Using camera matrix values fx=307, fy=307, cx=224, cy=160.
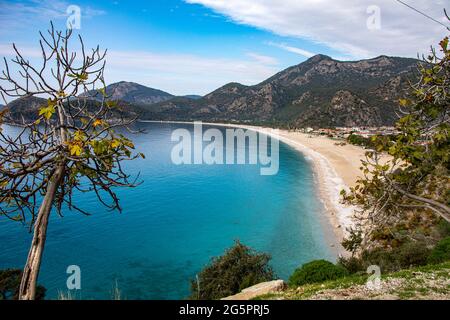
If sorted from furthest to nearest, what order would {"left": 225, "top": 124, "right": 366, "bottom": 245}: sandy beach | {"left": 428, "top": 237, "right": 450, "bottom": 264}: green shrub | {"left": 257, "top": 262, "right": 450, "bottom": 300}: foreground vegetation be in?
1. {"left": 225, "top": 124, "right": 366, "bottom": 245}: sandy beach
2. {"left": 428, "top": 237, "right": 450, "bottom": 264}: green shrub
3. {"left": 257, "top": 262, "right": 450, "bottom": 300}: foreground vegetation

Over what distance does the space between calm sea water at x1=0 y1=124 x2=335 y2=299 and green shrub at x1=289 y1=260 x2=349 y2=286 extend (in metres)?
8.50

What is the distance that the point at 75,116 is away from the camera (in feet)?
14.0

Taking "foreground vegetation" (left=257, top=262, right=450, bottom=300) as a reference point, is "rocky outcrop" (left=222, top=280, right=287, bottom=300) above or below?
below

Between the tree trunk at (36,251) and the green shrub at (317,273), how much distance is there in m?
16.0

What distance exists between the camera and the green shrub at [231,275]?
20.3m

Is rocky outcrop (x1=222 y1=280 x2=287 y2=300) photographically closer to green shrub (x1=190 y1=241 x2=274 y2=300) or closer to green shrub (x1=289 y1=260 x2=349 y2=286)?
green shrub (x1=289 y1=260 x2=349 y2=286)

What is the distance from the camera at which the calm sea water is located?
1098 inches

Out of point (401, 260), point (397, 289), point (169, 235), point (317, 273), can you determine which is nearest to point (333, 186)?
point (169, 235)

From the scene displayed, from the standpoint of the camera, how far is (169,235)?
39000 millimetres

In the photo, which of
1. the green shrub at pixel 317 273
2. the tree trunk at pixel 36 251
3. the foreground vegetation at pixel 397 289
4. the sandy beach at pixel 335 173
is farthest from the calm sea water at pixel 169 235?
the tree trunk at pixel 36 251

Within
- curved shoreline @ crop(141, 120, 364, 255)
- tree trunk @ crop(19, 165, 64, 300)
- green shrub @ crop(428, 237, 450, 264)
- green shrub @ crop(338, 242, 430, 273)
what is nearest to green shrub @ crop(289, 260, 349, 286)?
green shrub @ crop(338, 242, 430, 273)

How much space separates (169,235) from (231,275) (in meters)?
19.6

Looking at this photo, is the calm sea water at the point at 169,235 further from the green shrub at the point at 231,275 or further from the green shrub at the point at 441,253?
the green shrub at the point at 441,253
